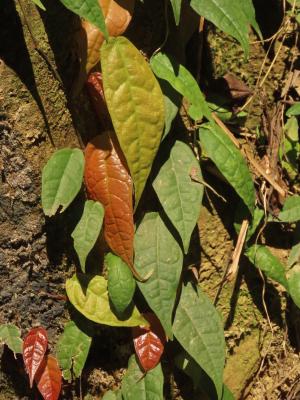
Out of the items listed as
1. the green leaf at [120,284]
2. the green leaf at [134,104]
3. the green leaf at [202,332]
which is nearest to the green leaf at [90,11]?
the green leaf at [134,104]

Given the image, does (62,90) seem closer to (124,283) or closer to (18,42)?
(18,42)

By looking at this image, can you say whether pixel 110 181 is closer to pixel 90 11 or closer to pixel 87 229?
pixel 87 229

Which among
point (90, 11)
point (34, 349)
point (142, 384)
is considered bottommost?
point (142, 384)

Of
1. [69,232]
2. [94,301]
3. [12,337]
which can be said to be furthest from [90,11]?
[12,337]

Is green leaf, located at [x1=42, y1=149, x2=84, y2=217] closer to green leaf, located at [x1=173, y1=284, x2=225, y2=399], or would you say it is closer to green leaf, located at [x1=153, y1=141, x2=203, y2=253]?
green leaf, located at [x1=153, y1=141, x2=203, y2=253]

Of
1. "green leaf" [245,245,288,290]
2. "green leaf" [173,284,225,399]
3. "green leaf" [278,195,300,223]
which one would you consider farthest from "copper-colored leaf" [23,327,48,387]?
"green leaf" [278,195,300,223]

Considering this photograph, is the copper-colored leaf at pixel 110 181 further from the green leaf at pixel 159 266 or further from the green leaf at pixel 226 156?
the green leaf at pixel 226 156

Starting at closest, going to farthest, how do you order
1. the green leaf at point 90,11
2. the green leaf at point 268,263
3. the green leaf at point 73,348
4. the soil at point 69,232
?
1. the green leaf at point 90,11
2. the soil at point 69,232
3. the green leaf at point 73,348
4. the green leaf at point 268,263
